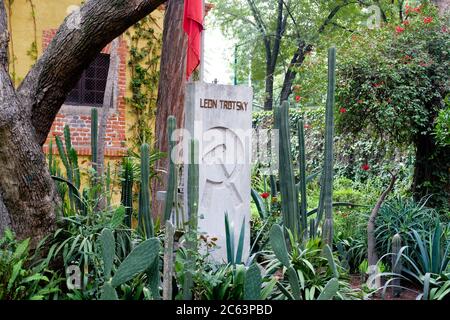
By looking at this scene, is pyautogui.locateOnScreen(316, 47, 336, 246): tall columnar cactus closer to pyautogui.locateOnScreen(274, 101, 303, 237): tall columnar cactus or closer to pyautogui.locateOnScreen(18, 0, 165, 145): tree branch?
pyautogui.locateOnScreen(274, 101, 303, 237): tall columnar cactus

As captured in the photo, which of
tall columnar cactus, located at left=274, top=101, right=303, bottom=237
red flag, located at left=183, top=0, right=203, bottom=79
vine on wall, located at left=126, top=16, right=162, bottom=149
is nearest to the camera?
tall columnar cactus, located at left=274, top=101, right=303, bottom=237

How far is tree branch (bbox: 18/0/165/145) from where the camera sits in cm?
527

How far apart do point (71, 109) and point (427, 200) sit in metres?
5.93

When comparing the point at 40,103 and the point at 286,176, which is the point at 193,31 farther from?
the point at 286,176

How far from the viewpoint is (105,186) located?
604cm

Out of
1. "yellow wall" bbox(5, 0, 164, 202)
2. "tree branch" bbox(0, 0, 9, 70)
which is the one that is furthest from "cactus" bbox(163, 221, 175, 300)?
"yellow wall" bbox(5, 0, 164, 202)

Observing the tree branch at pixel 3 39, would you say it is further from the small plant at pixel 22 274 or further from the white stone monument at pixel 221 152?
the white stone monument at pixel 221 152

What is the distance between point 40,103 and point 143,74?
5.70 metres

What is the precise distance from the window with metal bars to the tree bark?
17.4 ft

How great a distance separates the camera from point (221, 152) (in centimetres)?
614

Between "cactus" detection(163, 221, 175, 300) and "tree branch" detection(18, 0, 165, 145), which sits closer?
"cactus" detection(163, 221, 175, 300)

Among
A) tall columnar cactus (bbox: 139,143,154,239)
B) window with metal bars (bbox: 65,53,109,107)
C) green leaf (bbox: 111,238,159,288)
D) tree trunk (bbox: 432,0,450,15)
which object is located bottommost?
green leaf (bbox: 111,238,159,288)

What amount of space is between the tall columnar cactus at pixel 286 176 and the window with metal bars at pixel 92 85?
5992 millimetres

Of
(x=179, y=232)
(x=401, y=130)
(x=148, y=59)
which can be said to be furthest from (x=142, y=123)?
(x=179, y=232)
